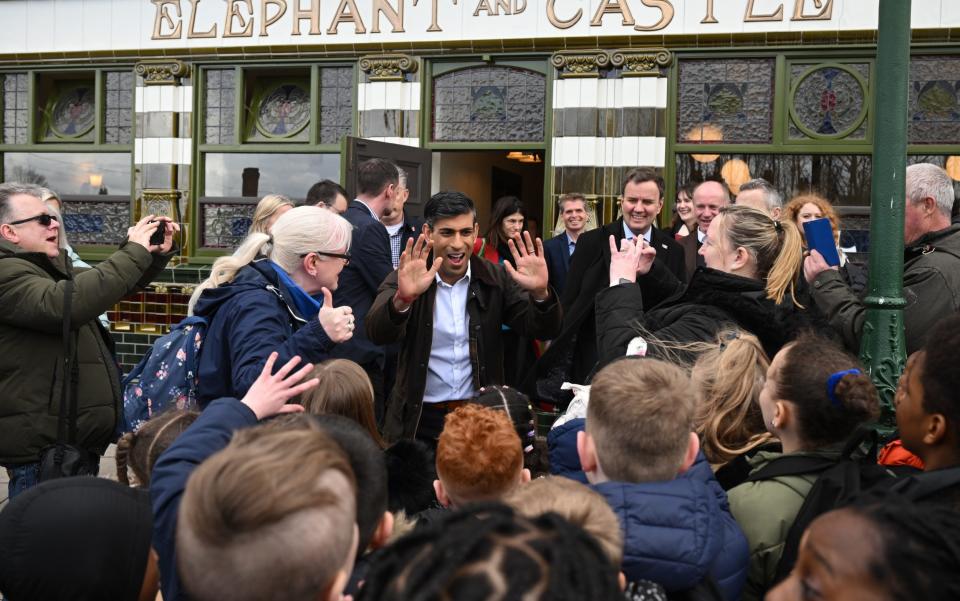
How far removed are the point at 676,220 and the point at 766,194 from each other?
7.00ft

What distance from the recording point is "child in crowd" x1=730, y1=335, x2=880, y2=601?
254cm

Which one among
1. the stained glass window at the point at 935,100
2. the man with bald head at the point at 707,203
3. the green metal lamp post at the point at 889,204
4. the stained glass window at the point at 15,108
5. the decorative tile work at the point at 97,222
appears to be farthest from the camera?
the stained glass window at the point at 15,108

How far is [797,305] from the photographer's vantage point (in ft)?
13.2

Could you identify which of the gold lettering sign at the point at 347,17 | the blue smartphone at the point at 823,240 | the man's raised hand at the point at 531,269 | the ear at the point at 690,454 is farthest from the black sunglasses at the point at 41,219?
the gold lettering sign at the point at 347,17

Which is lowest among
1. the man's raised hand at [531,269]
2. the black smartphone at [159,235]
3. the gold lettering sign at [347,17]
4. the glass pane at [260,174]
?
the man's raised hand at [531,269]

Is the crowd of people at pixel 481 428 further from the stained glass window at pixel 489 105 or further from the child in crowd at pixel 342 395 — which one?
the stained glass window at pixel 489 105

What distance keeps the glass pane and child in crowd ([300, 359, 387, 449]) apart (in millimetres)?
7704

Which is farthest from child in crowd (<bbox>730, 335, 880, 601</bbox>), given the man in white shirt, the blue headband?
the man in white shirt

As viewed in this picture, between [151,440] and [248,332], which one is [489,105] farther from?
[151,440]

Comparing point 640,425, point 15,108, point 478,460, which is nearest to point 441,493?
point 478,460

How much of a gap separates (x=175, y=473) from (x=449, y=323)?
2.41 m

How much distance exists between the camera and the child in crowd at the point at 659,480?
7.15 feet

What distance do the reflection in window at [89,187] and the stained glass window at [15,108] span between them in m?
0.27

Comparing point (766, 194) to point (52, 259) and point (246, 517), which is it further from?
point (246, 517)
